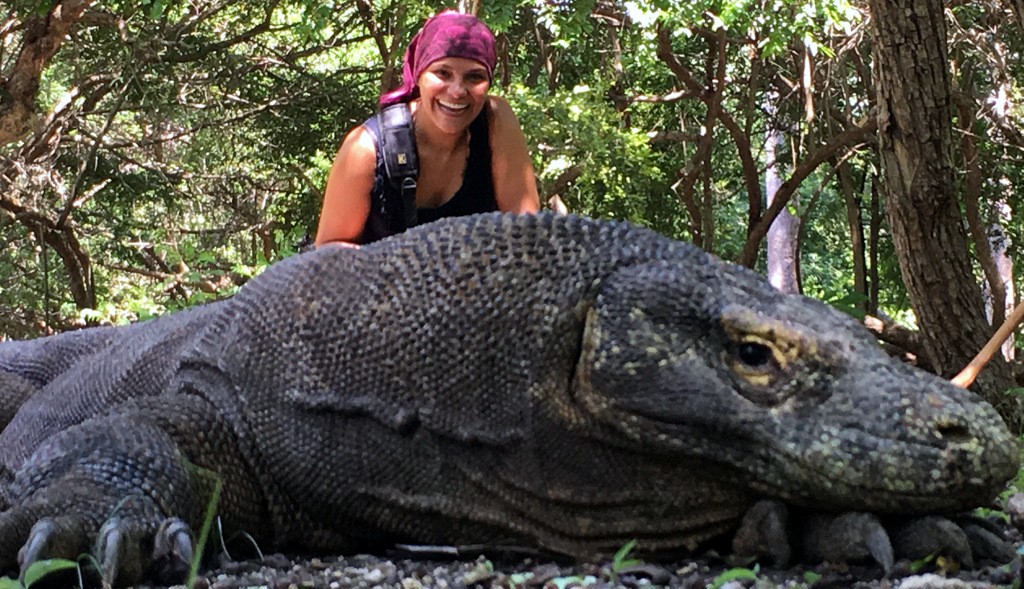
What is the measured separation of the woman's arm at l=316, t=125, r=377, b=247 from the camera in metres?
2.96

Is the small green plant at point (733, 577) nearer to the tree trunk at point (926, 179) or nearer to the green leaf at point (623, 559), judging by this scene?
the green leaf at point (623, 559)

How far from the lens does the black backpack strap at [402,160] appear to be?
9.64 feet

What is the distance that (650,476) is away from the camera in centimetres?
195

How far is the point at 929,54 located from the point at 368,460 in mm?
2730

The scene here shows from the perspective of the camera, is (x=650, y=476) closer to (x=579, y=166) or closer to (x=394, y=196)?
(x=394, y=196)

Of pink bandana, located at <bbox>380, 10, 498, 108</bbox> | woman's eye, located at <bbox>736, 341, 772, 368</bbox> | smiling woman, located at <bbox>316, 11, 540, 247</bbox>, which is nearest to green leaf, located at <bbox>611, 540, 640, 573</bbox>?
woman's eye, located at <bbox>736, 341, 772, 368</bbox>

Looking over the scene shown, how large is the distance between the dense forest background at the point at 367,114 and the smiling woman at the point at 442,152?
9.04 feet

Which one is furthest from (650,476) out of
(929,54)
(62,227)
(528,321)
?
(62,227)

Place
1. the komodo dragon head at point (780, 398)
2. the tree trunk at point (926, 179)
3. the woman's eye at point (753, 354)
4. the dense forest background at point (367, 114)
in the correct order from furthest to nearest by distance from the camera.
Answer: the dense forest background at point (367, 114) → the tree trunk at point (926, 179) → the woman's eye at point (753, 354) → the komodo dragon head at point (780, 398)

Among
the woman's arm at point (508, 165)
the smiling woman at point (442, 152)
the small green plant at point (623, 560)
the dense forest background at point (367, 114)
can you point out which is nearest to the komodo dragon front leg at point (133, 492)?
the small green plant at point (623, 560)

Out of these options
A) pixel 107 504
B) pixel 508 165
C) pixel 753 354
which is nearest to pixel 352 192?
pixel 508 165

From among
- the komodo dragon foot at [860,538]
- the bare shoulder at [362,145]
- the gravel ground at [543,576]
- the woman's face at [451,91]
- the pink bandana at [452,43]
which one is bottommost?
the gravel ground at [543,576]

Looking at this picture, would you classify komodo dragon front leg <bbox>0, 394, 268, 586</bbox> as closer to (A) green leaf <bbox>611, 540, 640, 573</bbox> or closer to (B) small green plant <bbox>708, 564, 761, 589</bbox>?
(A) green leaf <bbox>611, 540, 640, 573</bbox>

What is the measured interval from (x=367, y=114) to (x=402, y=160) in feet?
24.6
